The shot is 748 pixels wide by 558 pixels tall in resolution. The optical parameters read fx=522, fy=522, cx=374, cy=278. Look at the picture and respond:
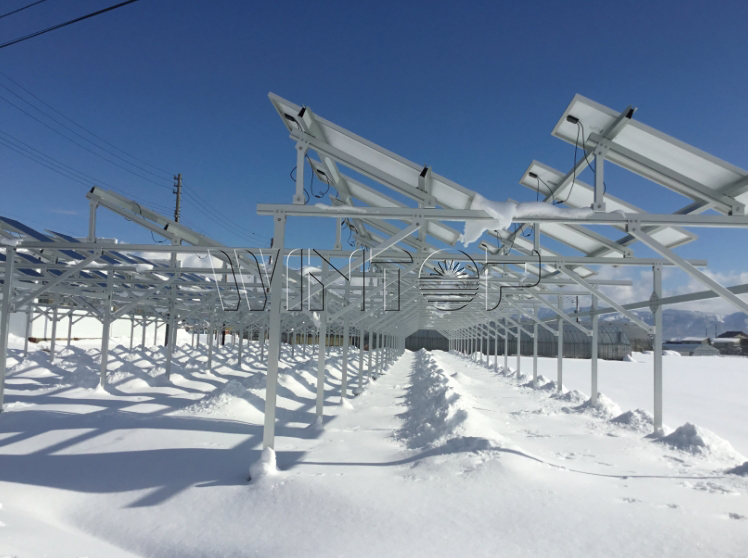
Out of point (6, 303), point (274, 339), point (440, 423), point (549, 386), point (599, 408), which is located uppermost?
point (6, 303)

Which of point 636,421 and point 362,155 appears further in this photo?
point 636,421

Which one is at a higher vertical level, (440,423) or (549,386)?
(440,423)

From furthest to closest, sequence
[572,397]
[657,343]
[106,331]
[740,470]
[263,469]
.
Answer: [572,397] < [106,331] < [657,343] < [740,470] < [263,469]

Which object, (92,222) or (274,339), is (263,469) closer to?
(274,339)

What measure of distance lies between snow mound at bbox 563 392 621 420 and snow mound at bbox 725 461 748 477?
4.43 m

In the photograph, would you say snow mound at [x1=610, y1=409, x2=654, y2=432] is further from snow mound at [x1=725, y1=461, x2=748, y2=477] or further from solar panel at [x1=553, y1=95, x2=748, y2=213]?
solar panel at [x1=553, y1=95, x2=748, y2=213]

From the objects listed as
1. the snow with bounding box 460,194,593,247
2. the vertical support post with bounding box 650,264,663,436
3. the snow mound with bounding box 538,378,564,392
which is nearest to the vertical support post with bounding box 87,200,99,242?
the snow with bounding box 460,194,593,247

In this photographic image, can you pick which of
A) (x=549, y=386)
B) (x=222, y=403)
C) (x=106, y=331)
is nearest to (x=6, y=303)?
(x=106, y=331)

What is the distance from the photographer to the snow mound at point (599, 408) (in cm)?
1146

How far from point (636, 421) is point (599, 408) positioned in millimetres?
1988

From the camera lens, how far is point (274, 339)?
20.8 ft

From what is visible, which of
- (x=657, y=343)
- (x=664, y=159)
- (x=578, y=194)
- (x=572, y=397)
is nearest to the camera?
(x=664, y=159)

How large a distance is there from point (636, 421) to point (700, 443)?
213cm

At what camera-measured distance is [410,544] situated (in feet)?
13.9
